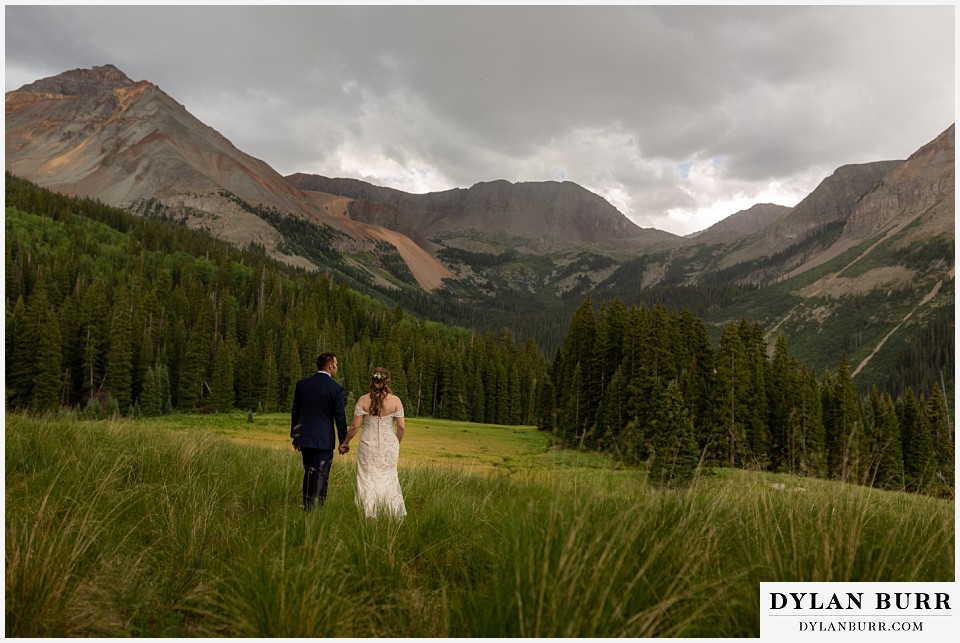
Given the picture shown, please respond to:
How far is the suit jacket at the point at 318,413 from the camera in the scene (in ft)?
24.0

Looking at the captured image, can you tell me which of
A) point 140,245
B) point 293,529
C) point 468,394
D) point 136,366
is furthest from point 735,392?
Result: point 140,245

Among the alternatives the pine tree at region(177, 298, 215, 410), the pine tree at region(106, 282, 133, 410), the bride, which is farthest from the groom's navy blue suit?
the pine tree at region(177, 298, 215, 410)

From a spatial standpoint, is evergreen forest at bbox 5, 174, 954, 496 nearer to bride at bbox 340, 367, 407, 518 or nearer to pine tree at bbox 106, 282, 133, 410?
pine tree at bbox 106, 282, 133, 410

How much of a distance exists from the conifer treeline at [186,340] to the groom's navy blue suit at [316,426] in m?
43.7

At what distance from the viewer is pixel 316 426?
7.35 m

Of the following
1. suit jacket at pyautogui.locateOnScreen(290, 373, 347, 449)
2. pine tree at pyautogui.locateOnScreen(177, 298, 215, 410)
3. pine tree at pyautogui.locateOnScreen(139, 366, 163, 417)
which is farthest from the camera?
pine tree at pyautogui.locateOnScreen(177, 298, 215, 410)

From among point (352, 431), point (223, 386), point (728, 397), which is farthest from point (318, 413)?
point (223, 386)

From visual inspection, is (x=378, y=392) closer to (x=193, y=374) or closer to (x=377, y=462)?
(x=377, y=462)

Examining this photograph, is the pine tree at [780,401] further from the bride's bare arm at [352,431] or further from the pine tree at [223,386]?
the pine tree at [223,386]

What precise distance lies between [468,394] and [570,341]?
144 feet

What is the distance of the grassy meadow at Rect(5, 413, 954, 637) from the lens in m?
3.09

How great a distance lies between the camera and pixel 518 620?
2887 millimetres

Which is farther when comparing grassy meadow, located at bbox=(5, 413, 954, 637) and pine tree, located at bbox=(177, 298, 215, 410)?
pine tree, located at bbox=(177, 298, 215, 410)

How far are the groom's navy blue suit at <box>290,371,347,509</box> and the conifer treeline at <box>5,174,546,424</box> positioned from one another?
4371 centimetres
